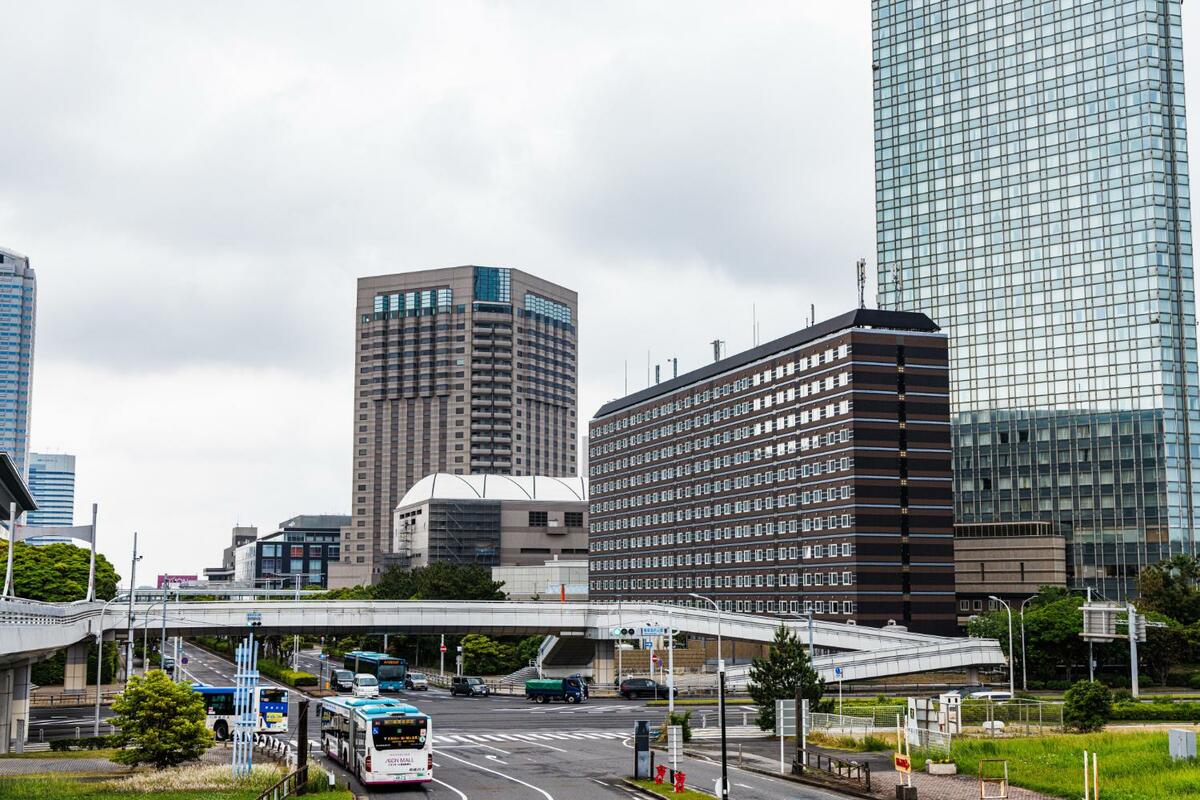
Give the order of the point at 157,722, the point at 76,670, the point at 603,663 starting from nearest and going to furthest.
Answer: the point at 157,722 < the point at 76,670 < the point at 603,663

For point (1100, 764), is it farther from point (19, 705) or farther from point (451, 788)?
point (19, 705)

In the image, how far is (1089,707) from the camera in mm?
67000

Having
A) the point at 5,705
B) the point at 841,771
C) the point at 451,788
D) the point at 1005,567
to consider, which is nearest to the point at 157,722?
the point at 451,788

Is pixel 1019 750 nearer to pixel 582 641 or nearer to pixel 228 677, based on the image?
pixel 582 641

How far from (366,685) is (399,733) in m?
58.1

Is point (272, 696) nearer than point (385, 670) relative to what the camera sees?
Yes

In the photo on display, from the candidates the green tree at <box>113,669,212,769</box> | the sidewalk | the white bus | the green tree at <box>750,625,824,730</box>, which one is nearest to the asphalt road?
the white bus

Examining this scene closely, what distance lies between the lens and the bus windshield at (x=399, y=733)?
48.8 meters

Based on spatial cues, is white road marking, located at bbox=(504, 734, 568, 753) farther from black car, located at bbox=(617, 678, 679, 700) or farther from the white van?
black car, located at bbox=(617, 678, 679, 700)

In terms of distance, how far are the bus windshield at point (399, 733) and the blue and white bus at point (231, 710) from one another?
921 inches

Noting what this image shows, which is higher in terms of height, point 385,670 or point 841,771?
point 841,771

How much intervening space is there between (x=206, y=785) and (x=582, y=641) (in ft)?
282

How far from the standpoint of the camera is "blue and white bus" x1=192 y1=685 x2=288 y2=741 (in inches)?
2795

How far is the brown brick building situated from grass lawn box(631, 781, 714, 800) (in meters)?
83.8
